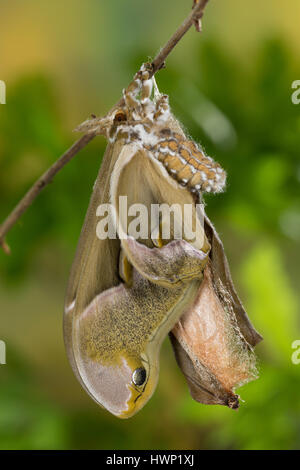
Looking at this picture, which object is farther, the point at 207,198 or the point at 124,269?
the point at 207,198

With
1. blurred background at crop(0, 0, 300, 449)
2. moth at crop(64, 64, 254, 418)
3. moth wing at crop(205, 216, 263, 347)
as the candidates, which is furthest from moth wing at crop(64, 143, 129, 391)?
blurred background at crop(0, 0, 300, 449)

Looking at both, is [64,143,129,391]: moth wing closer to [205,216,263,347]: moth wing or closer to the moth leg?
the moth leg

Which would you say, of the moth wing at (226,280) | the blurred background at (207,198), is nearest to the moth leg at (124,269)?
the moth wing at (226,280)

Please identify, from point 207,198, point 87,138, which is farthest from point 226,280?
point 207,198

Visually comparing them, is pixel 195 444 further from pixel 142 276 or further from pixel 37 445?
pixel 142 276

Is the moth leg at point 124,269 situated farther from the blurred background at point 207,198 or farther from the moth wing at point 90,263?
the blurred background at point 207,198

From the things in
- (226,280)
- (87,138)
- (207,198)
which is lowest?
(207,198)

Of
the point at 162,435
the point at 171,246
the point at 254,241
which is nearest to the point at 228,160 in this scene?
the point at 254,241

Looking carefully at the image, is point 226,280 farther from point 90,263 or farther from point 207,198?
point 207,198
